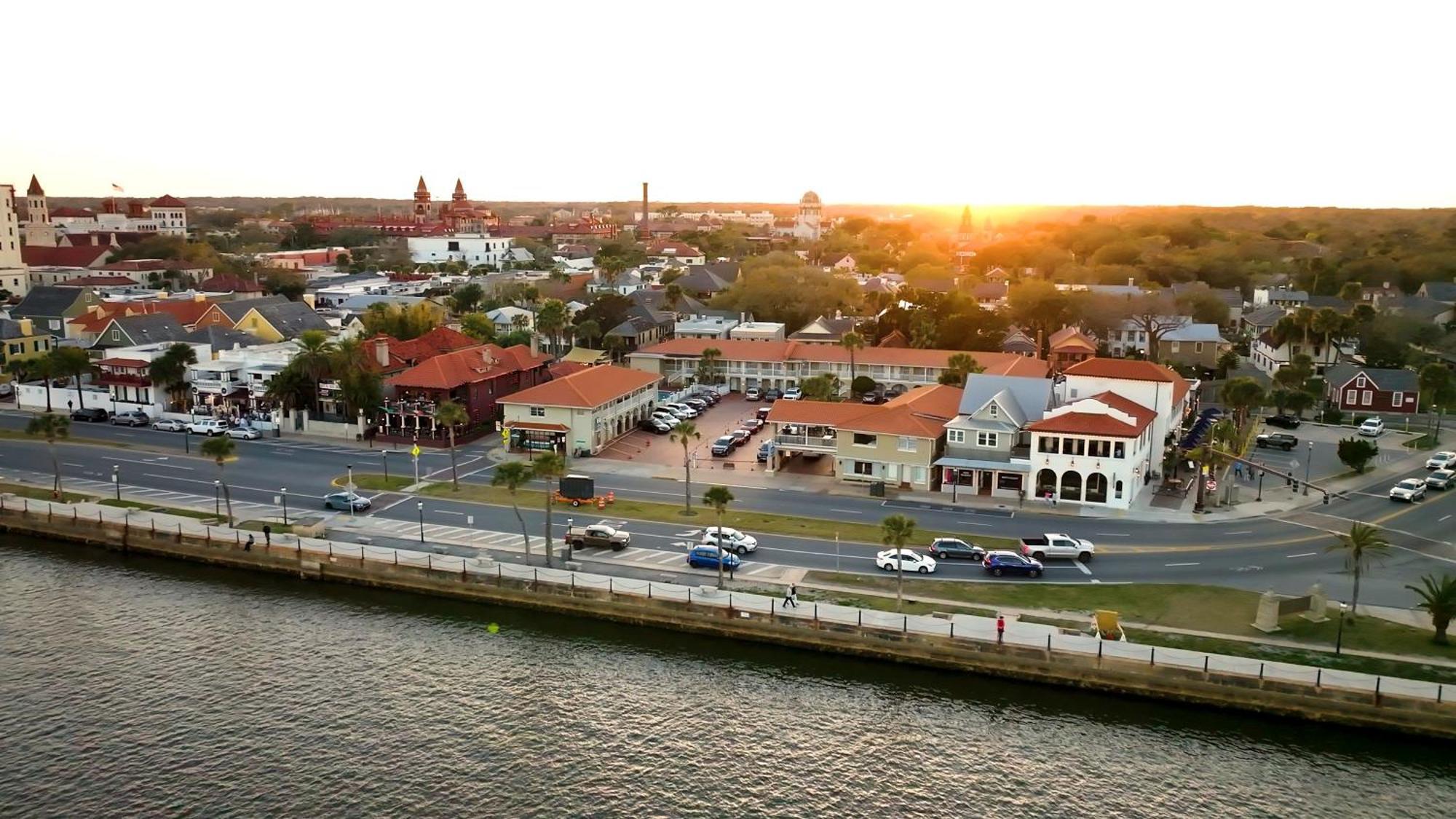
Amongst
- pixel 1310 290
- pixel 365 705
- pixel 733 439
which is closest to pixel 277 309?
pixel 733 439

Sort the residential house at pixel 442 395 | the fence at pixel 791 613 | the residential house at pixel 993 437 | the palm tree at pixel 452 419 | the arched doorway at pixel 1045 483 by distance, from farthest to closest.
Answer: the residential house at pixel 442 395
the palm tree at pixel 452 419
the residential house at pixel 993 437
the arched doorway at pixel 1045 483
the fence at pixel 791 613

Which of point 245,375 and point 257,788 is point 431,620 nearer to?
point 257,788

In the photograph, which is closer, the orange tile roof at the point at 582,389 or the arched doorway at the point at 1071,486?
the arched doorway at the point at 1071,486

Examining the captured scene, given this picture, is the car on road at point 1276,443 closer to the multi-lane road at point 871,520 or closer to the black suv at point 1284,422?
the black suv at point 1284,422

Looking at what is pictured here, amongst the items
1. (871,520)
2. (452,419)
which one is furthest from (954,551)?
(452,419)

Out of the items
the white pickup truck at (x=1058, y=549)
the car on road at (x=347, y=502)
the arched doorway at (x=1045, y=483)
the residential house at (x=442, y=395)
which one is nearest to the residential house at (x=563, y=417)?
the residential house at (x=442, y=395)

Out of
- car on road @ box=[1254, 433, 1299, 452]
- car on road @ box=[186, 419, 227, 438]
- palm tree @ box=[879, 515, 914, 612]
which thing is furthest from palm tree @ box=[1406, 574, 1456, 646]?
car on road @ box=[186, 419, 227, 438]

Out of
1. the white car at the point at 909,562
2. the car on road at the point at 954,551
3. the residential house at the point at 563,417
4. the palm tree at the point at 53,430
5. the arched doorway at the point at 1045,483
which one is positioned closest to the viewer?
the white car at the point at 909,562

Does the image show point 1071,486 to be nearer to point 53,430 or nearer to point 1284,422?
point 1284,422
